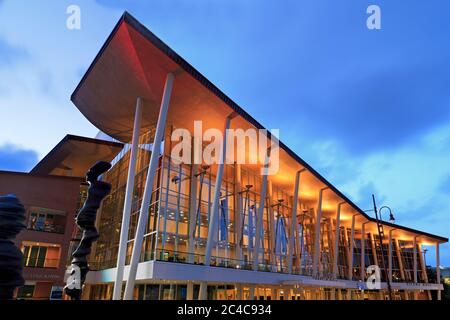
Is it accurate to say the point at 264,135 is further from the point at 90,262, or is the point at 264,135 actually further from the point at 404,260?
the point at 404,260

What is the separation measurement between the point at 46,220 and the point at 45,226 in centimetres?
54

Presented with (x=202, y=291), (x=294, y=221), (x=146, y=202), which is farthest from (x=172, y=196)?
(x=294, y=221)

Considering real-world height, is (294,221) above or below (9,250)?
above

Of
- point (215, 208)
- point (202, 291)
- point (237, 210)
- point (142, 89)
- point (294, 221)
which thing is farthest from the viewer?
point (294, 221)

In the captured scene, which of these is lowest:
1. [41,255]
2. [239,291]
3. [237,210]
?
[239,291]

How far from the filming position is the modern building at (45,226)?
27.0 m

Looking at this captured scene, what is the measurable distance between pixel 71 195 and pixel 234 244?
15.1 m

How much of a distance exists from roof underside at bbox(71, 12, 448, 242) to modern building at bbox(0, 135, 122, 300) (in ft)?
22.4

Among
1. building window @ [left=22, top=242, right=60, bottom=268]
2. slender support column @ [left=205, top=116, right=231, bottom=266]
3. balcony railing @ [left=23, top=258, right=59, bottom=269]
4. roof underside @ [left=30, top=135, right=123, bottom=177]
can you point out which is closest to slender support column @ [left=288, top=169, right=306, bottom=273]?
slender support column @ [left=205, top=116, right=231, bottom=266]

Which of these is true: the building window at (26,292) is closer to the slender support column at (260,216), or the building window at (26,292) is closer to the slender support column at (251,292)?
the slender support column at (251,292)

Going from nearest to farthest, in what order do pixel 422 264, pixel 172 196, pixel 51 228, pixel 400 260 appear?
pixel 172 196
pixel 51 228
pixel 400 260
pixel 422 264

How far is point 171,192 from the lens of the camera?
23.9 metres

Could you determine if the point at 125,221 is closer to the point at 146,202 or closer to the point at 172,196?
the point at 146,202
